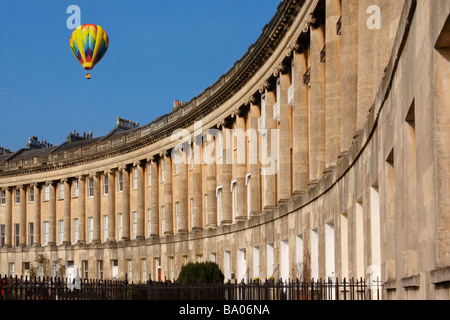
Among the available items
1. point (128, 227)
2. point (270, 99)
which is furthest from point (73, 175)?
point (270, 99)

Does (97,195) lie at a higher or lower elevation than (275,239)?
higher

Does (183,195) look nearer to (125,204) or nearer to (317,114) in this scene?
(125,204)

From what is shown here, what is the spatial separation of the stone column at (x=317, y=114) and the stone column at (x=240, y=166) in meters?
16.0

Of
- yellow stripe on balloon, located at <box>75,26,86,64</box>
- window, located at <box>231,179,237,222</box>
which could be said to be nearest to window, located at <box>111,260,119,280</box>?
yellow stripe on balloon, located at <box>75,26,86,64</box>

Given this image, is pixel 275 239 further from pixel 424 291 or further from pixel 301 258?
→ pixel 424 291

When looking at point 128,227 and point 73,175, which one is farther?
point 73,175

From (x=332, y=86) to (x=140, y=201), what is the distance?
41.6 meters

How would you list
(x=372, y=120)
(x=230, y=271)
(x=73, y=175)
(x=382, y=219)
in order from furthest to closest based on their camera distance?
(x=73, y=175) < (x=230, y=271) < (x=372, y=120) < (x=382, y=219)

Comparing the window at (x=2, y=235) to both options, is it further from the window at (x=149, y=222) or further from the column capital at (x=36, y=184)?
the window at (x=149, y=222)

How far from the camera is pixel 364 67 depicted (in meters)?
23.9

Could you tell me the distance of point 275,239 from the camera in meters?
39.4

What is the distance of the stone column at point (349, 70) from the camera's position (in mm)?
26672

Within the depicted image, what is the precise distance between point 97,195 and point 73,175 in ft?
13.2
